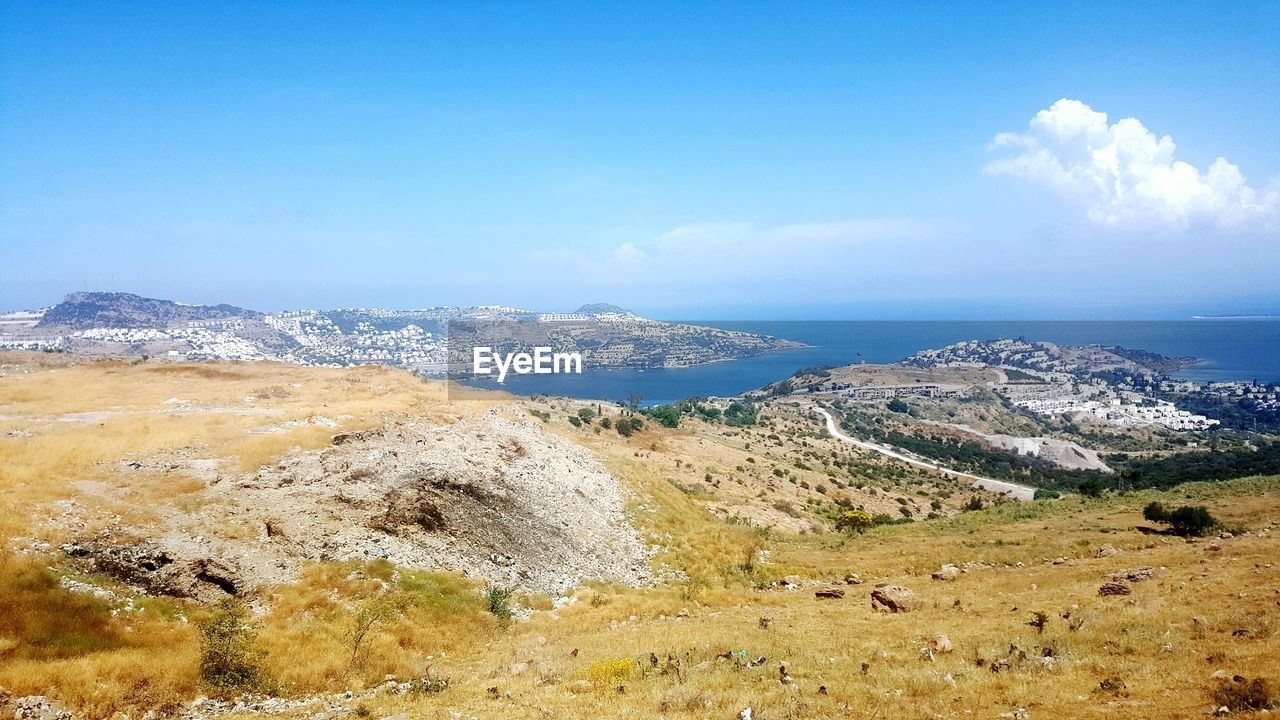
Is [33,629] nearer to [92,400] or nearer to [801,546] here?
[92,400]

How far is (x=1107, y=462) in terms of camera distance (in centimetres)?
9319

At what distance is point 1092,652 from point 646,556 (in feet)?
51.8

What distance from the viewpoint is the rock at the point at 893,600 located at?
17.9m

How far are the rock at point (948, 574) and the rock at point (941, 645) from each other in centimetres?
913

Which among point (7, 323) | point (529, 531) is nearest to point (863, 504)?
point (529, 531)

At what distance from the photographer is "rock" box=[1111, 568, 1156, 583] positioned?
58.5 feet

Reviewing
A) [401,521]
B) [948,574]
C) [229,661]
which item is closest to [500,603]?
[401,521]

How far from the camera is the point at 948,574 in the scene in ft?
71.5

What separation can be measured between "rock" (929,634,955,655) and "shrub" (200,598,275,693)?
46.8ft

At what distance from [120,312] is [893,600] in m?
201

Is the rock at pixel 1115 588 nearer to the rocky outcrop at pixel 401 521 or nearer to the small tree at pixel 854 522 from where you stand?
the rocky outcrop at pixel 401 521

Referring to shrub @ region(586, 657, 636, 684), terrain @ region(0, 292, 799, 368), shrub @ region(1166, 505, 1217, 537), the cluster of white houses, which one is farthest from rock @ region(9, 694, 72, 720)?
the cluster of white houses

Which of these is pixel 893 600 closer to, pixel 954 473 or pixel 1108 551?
pixel 1108 551

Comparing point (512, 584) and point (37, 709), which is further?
point (512, 584)
